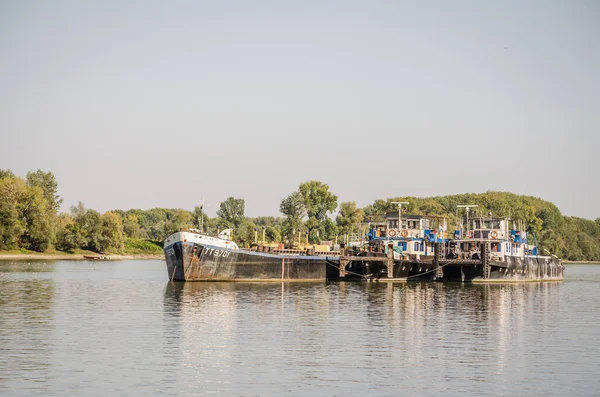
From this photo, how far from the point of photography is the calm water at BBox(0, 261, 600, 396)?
1390 inches

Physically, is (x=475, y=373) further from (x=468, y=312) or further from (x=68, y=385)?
(x=468, y=312)

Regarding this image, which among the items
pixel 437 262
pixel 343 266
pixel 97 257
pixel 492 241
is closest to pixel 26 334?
pixel 343 266

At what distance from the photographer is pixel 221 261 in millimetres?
88625

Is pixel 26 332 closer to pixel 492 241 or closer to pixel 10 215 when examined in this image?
pixel 492 241

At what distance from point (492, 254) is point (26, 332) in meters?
70.2

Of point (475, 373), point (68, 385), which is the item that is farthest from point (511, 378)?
point (68, 385)

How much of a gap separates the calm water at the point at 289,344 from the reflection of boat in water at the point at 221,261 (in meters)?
Answer: 8.35

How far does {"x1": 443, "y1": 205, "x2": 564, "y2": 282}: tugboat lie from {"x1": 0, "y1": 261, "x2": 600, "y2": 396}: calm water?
2304cm

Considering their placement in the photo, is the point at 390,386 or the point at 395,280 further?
the point at 395,280

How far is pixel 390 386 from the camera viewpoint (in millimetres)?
35344

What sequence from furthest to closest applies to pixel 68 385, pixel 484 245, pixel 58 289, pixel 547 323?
pixel 484 245 < pixel 58 289 < pixel 547 323 < pixel 68 385

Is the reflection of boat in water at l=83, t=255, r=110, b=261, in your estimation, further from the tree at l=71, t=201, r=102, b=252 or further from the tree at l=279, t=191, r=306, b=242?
the tree at l=279, t=191, r=306, b=242

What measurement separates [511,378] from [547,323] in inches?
938

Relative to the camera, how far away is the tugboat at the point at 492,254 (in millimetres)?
102375
